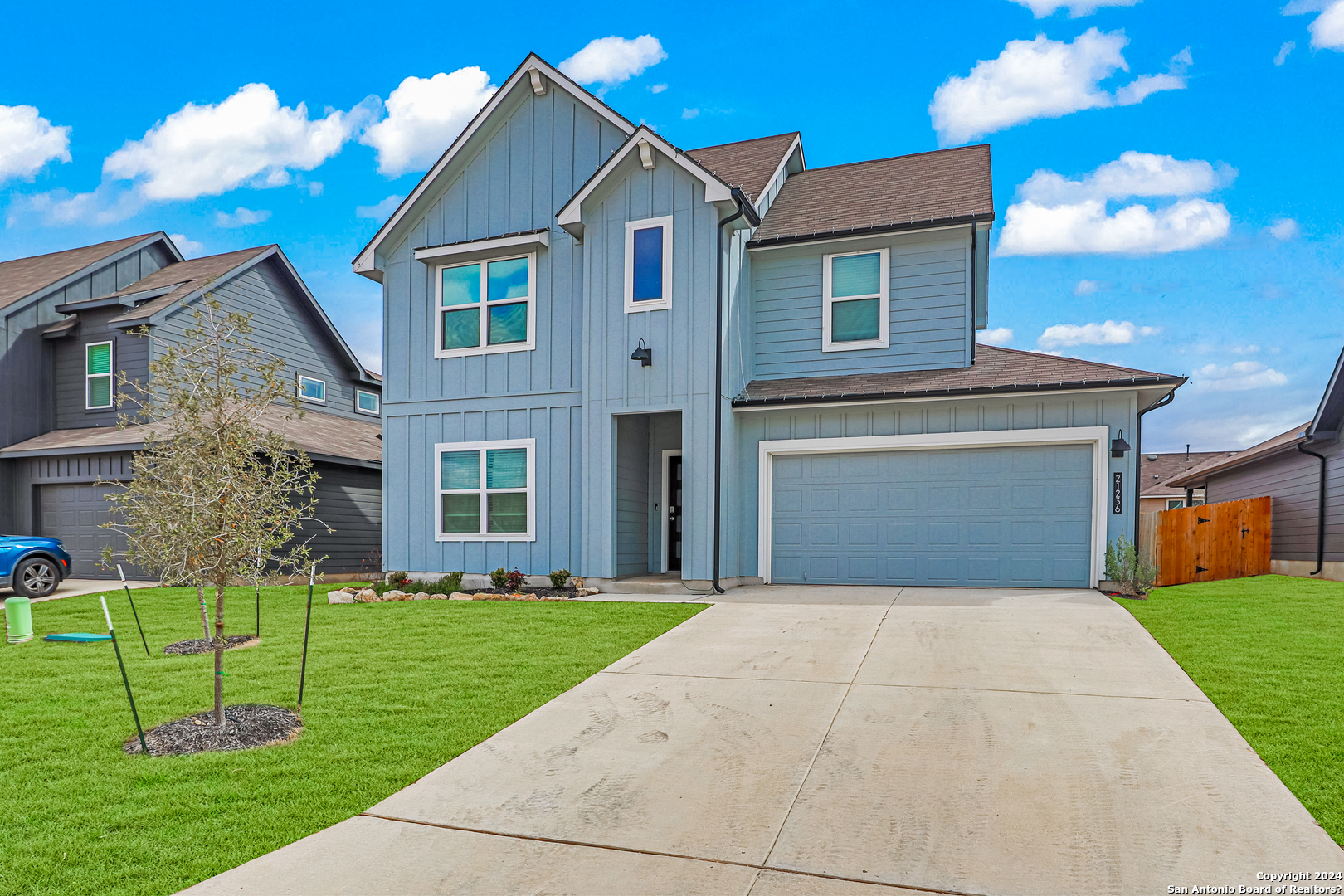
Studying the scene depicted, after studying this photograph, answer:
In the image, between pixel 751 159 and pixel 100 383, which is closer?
pixel 751 159

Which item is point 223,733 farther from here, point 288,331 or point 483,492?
point 288,331

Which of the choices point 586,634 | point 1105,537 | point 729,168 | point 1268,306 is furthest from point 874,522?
point 1268,306

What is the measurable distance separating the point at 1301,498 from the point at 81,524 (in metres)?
24.8

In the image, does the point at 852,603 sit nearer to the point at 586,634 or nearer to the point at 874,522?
the point at 874,522

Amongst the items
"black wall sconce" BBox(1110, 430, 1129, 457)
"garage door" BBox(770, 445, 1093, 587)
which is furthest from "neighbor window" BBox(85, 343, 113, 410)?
"black wall sconce" BBox(1110, 430, 1129, 457)

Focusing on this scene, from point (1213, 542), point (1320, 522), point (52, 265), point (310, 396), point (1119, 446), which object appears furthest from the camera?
point (310, 396)

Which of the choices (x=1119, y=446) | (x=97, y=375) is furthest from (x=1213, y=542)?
(x=97, y=375)

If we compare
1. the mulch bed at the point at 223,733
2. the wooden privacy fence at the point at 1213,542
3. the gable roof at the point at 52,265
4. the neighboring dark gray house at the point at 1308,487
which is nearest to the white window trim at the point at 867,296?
the wooden privacy fence at the point at 1213,542

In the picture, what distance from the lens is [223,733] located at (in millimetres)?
5324

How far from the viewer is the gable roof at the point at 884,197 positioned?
1297 centimetres

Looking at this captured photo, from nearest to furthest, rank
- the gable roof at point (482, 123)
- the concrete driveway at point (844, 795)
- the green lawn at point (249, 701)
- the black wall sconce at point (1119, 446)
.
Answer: the concrete driveway at point (844, 795) < the green lawn at point (249, 701) < the black wall sconce at point (1119, 446) < the gable roof at point (482, 123)

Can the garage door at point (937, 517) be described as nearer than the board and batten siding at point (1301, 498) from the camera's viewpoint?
Yes

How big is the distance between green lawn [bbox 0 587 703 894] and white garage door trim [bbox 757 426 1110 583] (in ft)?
10.3

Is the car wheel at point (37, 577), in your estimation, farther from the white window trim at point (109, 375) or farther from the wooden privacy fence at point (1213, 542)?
the wooden privacy fence at point (1213, 542)
